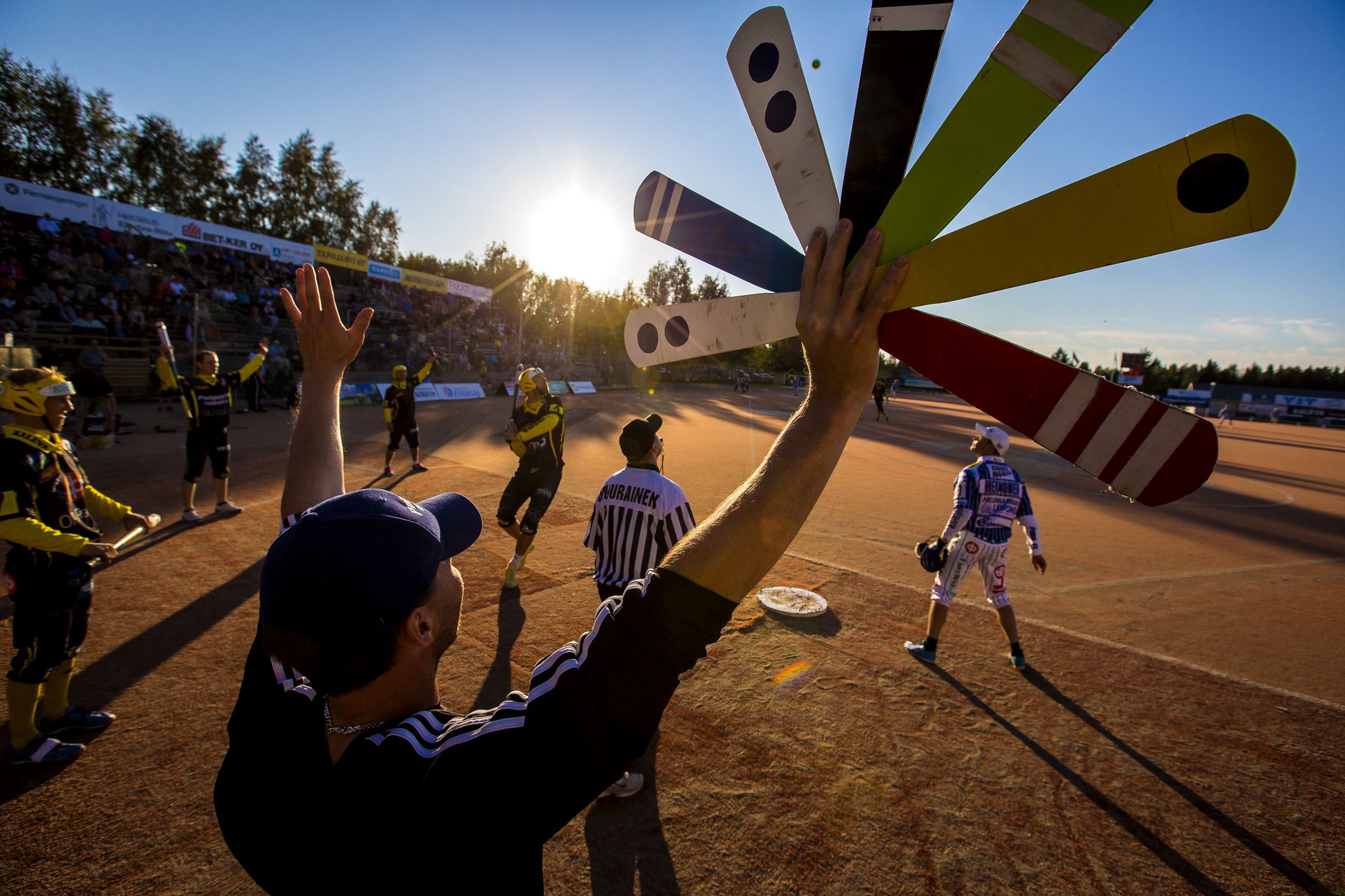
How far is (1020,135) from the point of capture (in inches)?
43.1

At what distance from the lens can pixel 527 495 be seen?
253 inches

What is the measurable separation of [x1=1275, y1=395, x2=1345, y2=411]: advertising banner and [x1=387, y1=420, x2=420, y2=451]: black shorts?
77.8m

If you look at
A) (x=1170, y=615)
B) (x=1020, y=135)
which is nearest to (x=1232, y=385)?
(x=1170, y=615)

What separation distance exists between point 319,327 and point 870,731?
4139mm

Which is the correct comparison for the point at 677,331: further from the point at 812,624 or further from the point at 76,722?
the point at 76,722

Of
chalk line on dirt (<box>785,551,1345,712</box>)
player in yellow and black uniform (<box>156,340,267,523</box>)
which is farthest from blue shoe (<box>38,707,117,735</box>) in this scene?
chalk line on dirt (<box>785,551,1345,712</box>)

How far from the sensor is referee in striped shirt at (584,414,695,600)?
377 centimetres

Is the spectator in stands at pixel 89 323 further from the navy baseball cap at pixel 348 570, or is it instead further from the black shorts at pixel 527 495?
the navy baseball cap at pixel 348 570

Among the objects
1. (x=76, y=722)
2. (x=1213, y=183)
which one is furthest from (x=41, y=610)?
(x=1213, y=183)

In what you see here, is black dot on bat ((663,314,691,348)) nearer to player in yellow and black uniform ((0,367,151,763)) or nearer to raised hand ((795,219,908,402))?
raised hand ((795,219,908,402))

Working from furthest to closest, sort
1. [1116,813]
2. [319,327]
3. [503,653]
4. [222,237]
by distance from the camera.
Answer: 1. [222,237]
2. [503,653]
3. [1116,813]
4. [319,327]

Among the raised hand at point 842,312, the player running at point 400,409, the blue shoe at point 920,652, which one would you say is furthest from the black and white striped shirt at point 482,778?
the player running at point 400,409

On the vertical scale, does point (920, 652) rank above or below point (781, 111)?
below

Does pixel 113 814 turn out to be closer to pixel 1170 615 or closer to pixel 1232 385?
pixel 1170 615
